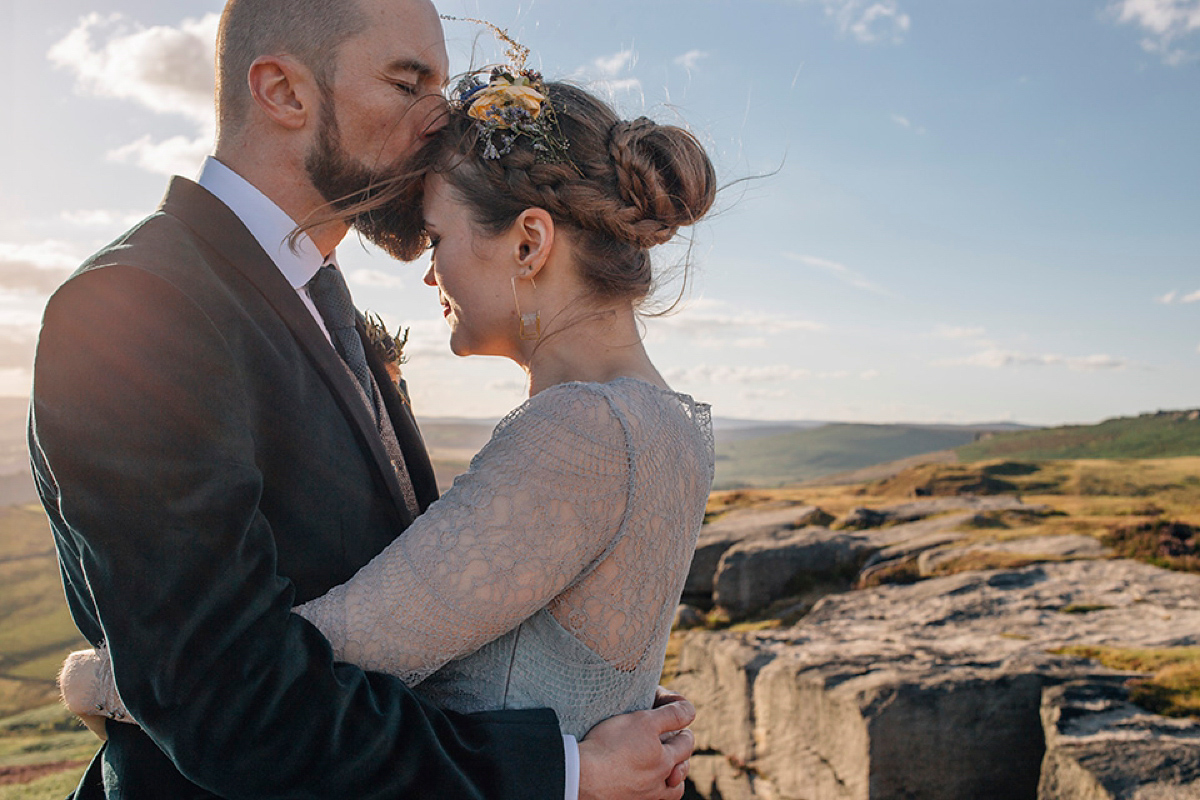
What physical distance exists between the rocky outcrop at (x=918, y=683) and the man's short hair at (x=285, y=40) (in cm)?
457

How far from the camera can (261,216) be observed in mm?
2482

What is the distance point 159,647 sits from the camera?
5.25 ft

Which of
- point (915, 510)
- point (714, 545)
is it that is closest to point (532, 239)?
point (714, 545)

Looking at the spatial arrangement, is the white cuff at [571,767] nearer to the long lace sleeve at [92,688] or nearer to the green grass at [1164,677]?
the long lace sleeve at [92,688]

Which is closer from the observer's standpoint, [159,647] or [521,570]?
[159,647]

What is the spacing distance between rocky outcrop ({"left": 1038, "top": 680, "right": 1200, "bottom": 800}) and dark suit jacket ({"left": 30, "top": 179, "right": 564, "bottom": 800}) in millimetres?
3467

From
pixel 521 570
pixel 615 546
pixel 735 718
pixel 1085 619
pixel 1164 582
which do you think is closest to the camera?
pixel 521 570

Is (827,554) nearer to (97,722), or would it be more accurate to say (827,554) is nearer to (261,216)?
(261,216)

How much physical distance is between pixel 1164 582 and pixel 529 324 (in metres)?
7.30

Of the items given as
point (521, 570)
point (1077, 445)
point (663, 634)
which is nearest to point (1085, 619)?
point (663, 634)

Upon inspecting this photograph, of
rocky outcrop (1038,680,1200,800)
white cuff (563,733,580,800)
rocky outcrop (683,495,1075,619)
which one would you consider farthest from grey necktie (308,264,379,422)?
rocky outcrop (683,495,1075,619)

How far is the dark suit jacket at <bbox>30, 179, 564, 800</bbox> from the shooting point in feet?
5.23

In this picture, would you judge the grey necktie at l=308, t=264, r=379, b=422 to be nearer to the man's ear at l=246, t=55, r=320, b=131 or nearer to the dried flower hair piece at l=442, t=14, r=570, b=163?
the man's ear at l=246, t=55, r=320, b=131

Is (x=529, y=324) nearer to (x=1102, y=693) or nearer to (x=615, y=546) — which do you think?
(x=615, y=546)
